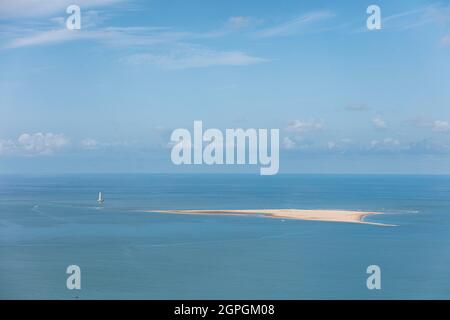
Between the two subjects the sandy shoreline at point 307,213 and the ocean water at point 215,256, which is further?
the sandy shoreline at point 307,213

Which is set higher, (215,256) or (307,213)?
(307,213)

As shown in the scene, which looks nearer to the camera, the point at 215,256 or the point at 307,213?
the point at 215,256

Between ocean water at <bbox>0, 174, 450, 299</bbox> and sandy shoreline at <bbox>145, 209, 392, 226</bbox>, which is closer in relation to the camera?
ocean water at <bbox>0, 174, 450, 299</bbox>

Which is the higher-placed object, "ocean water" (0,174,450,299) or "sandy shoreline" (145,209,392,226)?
"sandy shoreline" (145,209,392,226)

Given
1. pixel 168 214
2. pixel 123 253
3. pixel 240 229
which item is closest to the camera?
pixel 123 253

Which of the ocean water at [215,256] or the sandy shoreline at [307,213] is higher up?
the sandy shoreline at [307,213]

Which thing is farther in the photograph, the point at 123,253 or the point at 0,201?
the point at 0,201

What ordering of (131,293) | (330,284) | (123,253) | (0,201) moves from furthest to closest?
1. (0,201)
2. (123,253)
3. (330,284)
4. (131,293)
